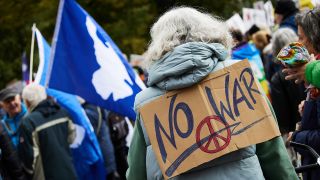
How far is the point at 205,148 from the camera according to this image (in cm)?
367

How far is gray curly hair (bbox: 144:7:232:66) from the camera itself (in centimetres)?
376

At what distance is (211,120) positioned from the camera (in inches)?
145

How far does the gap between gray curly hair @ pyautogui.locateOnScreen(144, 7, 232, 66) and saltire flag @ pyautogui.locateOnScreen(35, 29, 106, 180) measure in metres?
5.82

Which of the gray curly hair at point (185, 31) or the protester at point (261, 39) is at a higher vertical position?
the gray curly hair at point (185, 31)

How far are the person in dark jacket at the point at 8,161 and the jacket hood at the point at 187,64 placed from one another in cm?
502

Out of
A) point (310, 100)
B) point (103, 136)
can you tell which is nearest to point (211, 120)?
point (310, 100)

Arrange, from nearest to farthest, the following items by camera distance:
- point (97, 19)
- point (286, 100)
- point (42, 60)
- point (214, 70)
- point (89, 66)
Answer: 1. point (214, 70)
2. point (286, 100)
3. point (89, 66)
4. point (42, 60)
5. point (97, 19)

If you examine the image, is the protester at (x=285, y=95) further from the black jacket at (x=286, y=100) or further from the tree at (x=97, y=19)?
the tree at (x=97, y=19)

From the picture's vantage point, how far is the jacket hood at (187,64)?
3.62 meters

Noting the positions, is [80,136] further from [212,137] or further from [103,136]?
[212,137]

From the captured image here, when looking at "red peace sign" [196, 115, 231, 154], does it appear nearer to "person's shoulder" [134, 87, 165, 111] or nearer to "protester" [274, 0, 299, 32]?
"person's shoulder" [134, 87, 165, 111]

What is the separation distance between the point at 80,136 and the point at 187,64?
6.22 metres

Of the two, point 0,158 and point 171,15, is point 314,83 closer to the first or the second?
point 171,15

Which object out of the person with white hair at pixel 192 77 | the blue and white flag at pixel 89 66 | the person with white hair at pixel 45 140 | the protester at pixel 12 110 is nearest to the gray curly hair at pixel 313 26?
the person with white hair at pixel 192 77
